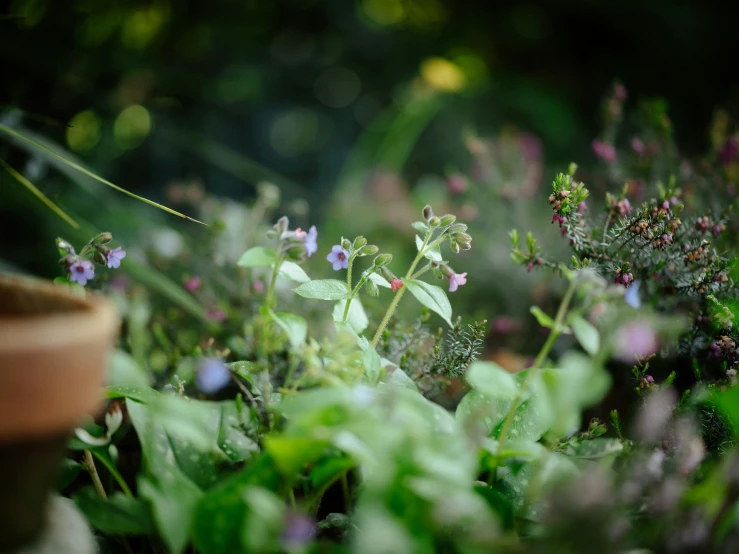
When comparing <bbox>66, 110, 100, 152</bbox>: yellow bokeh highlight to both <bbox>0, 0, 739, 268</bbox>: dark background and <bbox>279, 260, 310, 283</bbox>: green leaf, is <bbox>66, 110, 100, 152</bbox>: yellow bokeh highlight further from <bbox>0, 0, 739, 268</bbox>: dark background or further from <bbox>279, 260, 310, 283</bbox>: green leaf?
<bbox>279, 260, 310, 283</bbox>: green leaf

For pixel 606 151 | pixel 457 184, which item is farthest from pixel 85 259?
pixel 606 151

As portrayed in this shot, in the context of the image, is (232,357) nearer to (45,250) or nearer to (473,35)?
(45,250)

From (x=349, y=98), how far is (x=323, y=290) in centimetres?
194

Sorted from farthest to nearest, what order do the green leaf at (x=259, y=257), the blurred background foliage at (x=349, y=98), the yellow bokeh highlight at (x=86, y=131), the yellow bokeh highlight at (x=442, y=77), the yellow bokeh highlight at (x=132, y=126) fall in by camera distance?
the yellow bokeh highlight at (x=132, y=126), the yellow bokeh highlight at (x=442, y=77), the yellow bokeh highlight at (x=86, y=131), the blurred background foliage at (x=349, y=98), the green leaf at (x=259, y=257)

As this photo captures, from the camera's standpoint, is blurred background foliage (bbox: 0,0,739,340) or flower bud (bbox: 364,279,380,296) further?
blurred background foliage (bbox: 0,0,739,340)

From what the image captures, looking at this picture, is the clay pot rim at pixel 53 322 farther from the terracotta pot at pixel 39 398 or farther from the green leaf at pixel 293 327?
the green leaf at pixel 293 327

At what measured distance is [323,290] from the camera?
2.04ft

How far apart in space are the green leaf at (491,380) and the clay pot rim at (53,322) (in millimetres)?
282

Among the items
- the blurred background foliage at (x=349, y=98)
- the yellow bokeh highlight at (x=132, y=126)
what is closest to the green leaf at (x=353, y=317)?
the blurred background foliage at (x=349, y=98)

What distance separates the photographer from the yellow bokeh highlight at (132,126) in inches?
72.4

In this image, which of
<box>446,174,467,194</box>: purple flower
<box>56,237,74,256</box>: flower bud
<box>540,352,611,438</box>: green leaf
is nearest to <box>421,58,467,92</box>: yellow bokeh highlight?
<box>446,174,467,194</box>: purple flower

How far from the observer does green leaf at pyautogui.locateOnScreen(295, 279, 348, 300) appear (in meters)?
0.61

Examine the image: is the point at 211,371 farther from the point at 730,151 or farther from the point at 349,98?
the point at 349,98

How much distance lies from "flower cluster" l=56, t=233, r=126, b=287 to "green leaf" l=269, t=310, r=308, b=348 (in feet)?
0.71
